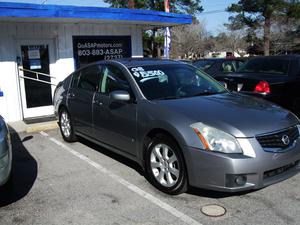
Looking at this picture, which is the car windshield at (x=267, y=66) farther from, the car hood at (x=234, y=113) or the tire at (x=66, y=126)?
the tire at (x=66, y=126)

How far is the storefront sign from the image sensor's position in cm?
1004

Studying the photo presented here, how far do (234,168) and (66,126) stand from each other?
406cm

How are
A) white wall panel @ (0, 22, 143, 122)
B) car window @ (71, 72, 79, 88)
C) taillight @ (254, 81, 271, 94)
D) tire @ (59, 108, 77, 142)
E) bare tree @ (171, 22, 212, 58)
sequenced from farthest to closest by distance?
bare tree @ (171, 22, 212, 58) < white wall panel @ (0, 22, 143, 122) < taillight @ (254, 81, 271, 94) < tire @ (59, 108, 77, 142) < car window @ (71, 72, 79, 88)

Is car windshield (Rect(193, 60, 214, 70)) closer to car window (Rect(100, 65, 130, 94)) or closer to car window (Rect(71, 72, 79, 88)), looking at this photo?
car window (Rect(71, 72, 79, 88))

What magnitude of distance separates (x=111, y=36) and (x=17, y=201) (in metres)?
7.01

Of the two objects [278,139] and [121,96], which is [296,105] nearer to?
[278,139]

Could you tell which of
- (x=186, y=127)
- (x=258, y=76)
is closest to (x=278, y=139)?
(x=186, y=127)

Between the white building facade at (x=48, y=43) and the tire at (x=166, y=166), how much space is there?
5.13m

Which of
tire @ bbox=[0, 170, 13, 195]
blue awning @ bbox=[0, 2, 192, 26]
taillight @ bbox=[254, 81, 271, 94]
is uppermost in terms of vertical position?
blue awning @ bbox=[0, 2, 192, 26]

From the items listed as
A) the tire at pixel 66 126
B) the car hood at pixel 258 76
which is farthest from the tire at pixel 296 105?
the tire at pixel 66 126

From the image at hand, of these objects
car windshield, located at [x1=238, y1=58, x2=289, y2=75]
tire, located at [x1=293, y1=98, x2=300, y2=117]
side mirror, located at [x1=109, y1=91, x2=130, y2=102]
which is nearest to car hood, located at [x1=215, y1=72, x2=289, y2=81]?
car windshield, located at [x1=238, y1=58, x2=289, y2=75]

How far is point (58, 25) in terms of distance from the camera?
9539 mm

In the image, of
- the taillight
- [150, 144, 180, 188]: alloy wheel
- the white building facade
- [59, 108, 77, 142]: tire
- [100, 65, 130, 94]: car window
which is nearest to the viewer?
[150, 144, 180, 188]: alloy wheel

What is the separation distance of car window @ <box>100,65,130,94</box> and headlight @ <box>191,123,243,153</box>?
1536mm
